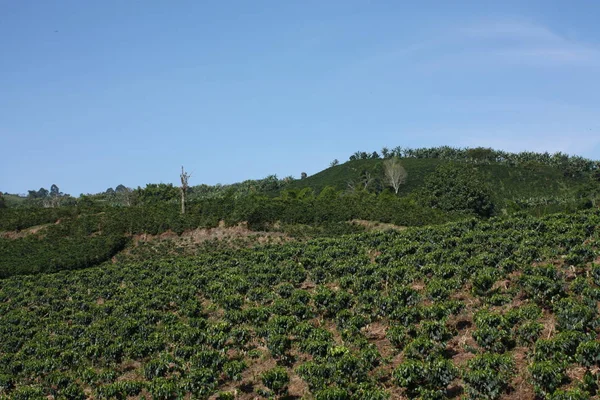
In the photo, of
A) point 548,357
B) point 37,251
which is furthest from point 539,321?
point 37,251

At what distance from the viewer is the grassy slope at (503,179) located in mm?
101438

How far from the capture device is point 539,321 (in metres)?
17.3

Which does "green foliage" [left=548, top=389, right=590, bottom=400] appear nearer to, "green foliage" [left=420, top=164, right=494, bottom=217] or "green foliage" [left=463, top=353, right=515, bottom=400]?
"green foliage" [left=463, top=353, right=515, bottom=400]

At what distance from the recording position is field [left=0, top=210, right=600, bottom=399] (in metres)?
14.8

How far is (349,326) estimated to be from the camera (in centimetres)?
1978

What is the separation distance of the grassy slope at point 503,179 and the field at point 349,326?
71543mm

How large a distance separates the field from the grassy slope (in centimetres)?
7154

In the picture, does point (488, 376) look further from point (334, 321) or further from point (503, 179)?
point (503, 179)

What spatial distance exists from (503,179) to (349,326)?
97913 mm

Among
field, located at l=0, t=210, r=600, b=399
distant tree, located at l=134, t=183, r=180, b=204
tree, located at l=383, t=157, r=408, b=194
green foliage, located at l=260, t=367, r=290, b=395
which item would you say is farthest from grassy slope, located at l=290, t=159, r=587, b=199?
green foliage, located at l=260, t=367, r=290, b=395

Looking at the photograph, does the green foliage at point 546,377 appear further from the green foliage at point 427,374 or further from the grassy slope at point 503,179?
the grassy slope at point 503,179

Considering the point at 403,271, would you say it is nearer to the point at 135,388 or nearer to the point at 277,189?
the point at 135,388

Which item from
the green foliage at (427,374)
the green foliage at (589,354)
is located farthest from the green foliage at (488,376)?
the green foliage at (589,354)

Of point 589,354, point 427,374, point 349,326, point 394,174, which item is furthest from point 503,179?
point 427,374
